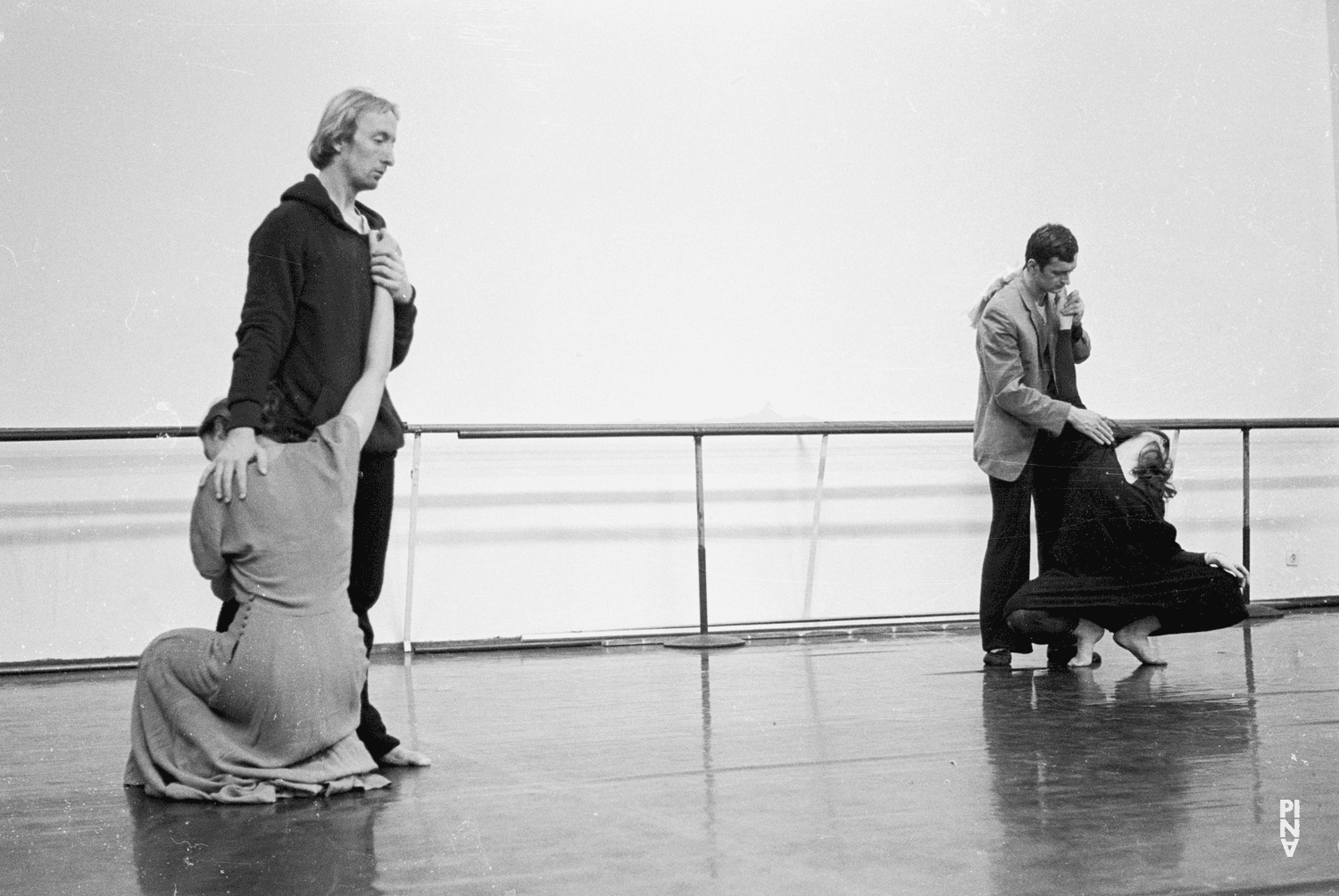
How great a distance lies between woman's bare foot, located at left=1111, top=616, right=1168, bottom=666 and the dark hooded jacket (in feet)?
6.82

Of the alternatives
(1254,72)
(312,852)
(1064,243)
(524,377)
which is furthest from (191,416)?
(1254,72)

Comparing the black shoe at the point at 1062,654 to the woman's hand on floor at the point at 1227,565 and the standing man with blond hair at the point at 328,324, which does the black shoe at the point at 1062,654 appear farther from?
the standing man with blond hair at the point at 328,324

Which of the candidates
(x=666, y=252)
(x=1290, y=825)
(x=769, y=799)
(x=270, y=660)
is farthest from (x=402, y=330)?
(x=666, y=252)

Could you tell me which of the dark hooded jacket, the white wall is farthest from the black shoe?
the dark hooded jacket

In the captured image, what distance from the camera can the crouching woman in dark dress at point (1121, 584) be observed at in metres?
3.46

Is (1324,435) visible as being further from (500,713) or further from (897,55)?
(500,713)

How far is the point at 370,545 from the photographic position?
224cm

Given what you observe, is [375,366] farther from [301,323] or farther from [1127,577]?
[1127,577]

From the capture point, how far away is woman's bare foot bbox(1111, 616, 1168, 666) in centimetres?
350

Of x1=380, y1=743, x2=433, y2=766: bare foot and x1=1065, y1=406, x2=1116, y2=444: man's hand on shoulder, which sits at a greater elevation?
x1=1065, y1=406, x2=1116, y2=444: man's hand on shoulder

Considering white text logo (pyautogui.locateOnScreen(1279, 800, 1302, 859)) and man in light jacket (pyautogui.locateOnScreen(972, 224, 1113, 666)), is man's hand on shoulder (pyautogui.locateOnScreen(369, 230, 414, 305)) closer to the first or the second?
white text logo (pyautogui.locateOnScreen(1279, 800, 1302, 859))

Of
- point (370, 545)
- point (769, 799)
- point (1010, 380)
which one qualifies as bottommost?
point (769, 799)

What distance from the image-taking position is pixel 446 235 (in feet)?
16.0

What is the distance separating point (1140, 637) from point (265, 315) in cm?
235
